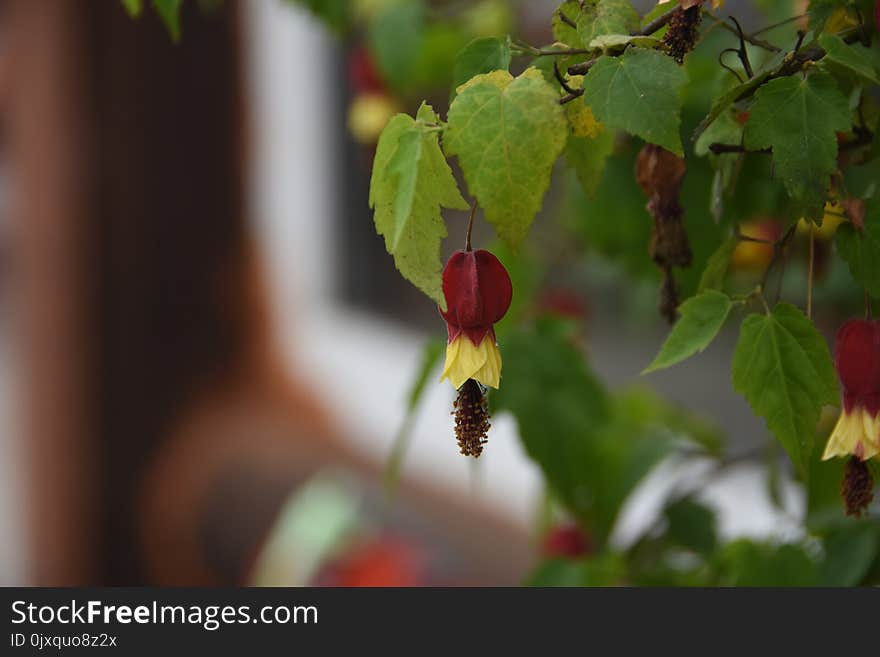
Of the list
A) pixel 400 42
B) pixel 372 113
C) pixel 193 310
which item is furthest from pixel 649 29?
pixel 193 310

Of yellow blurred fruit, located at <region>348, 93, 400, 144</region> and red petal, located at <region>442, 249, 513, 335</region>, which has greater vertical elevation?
yellow blurred fruit, located at <region>348, 93, 400, 144</region>

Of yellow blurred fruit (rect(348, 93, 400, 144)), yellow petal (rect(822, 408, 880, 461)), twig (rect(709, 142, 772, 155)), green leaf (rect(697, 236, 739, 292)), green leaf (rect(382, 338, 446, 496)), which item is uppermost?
yellow blurred fruit (rect(348, 93, 400, 144))

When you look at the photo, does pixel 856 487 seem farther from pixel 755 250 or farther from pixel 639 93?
pixel 755 250

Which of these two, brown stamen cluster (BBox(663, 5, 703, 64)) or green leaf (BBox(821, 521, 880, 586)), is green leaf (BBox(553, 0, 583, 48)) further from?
green leaf (BBox(821, 521, 880, 586))

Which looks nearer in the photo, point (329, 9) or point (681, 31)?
point (681, 31)

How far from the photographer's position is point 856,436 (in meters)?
0.31

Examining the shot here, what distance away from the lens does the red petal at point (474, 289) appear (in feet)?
1.00

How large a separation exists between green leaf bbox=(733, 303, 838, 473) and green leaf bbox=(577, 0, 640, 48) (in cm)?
9

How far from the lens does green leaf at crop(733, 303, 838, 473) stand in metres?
0.29

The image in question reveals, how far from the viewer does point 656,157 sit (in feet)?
1.19

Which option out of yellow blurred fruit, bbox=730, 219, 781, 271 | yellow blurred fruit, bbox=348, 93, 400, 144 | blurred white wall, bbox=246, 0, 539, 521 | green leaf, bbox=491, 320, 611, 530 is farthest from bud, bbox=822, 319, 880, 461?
blurred white wall, bbox=246, 0, 539, 521

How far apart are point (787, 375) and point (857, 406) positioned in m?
0.04

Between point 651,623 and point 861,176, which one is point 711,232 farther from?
point 651,623

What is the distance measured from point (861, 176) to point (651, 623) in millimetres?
256
